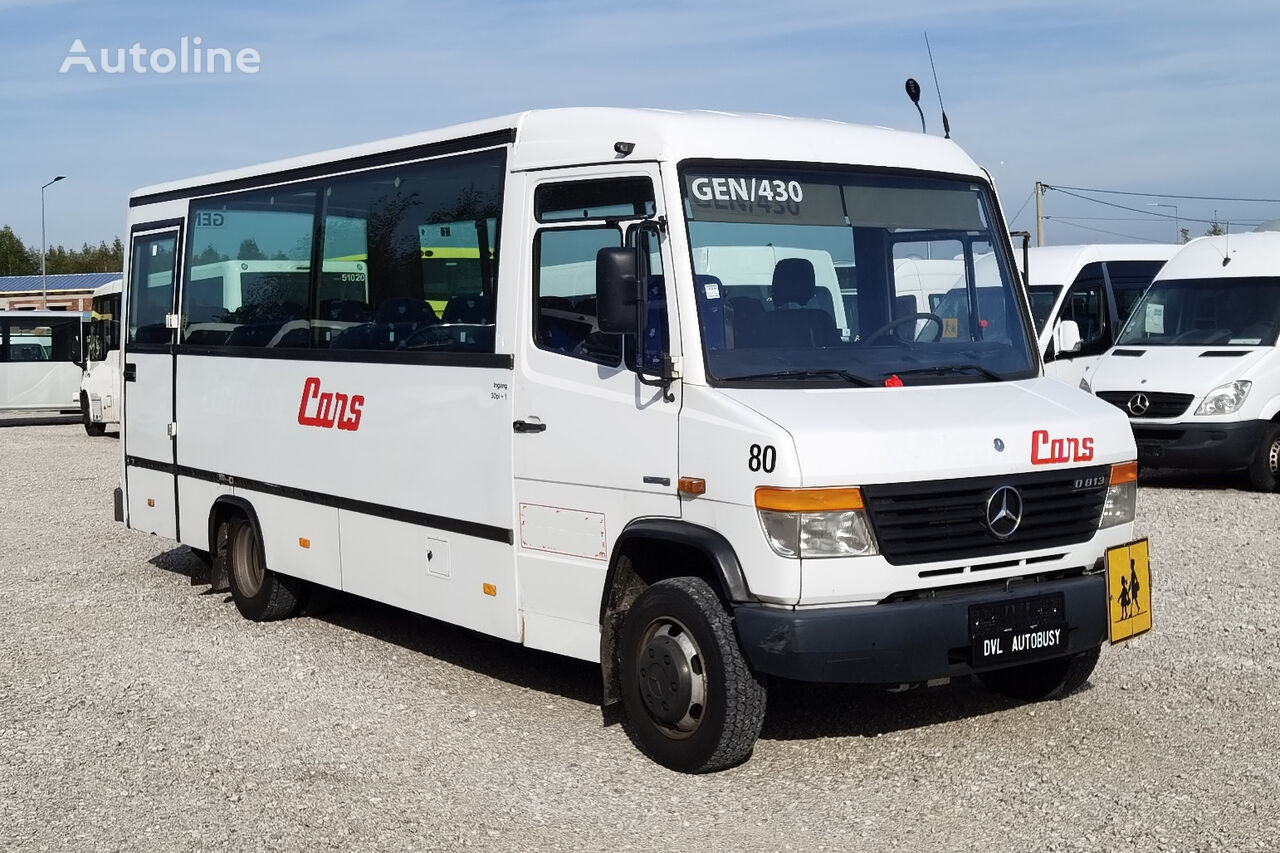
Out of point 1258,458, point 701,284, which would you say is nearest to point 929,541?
point 701,284

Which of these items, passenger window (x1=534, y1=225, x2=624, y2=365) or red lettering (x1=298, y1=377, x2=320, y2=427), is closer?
passenger window (x1=534, y1=225, x2=624, y2=365)

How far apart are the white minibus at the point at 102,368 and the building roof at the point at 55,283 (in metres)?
65.4

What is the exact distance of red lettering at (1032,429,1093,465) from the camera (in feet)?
20.8

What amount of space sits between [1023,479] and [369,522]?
12.5 feet

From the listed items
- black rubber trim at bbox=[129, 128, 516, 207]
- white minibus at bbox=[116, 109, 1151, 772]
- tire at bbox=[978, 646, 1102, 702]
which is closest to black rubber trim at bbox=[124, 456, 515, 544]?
white minibus at bbox=[116, 109, 1151, 772]

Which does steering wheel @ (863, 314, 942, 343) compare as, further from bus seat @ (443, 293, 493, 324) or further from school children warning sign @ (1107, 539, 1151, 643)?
bus seat @ (443, 293, 493, 324)

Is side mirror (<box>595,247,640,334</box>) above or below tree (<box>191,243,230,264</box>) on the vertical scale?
below

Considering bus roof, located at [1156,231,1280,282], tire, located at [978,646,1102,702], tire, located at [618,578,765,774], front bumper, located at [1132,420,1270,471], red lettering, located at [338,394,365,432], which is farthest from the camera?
bus roof, located at [1156,231,1280,282]

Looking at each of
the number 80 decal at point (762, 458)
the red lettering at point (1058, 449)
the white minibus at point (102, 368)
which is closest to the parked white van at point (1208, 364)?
the red lettering at point (1058, 449)

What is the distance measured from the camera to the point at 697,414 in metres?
6.25

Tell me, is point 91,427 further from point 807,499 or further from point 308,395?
point 807,499

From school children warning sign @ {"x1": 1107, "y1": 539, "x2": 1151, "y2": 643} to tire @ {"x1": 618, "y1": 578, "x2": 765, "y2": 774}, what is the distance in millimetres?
1598

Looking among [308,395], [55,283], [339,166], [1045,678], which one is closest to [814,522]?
[1045,678]

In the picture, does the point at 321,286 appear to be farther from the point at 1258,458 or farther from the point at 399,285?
the point at 1258,458
